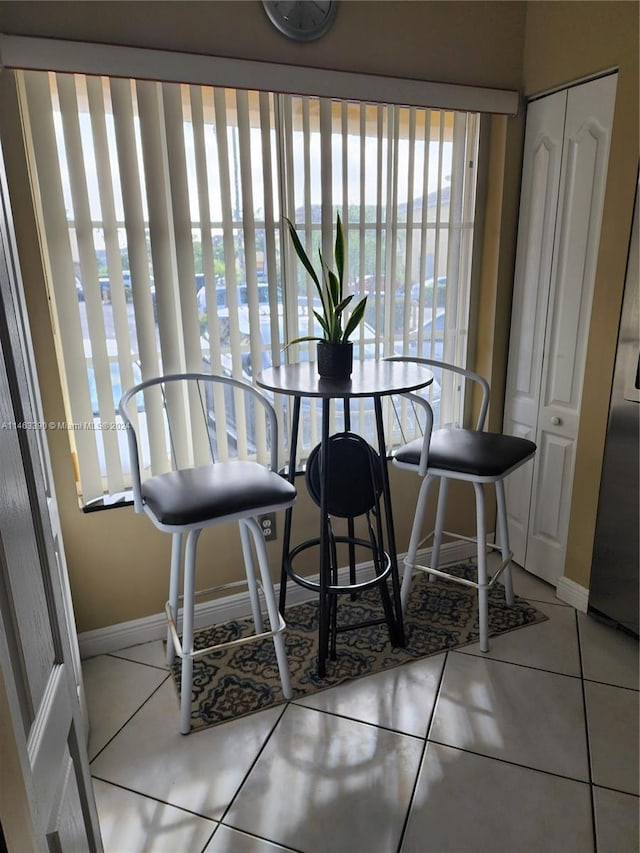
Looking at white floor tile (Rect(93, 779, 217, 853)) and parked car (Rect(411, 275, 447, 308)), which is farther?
parked car (Rect(411, 275, 447, 308))

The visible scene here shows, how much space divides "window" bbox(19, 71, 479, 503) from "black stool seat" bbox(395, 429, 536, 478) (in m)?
0.41

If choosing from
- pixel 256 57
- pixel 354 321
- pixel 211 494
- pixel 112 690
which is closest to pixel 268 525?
pixel 211 494

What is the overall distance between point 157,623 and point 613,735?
5.21ft

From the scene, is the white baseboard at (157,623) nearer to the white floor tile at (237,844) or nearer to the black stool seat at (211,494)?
the black stool seat at (211,494)

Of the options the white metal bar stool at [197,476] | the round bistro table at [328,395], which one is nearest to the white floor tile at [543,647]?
the round bistro table at [328,395]

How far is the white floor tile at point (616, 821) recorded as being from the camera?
138cm

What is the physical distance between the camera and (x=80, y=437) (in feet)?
6.37

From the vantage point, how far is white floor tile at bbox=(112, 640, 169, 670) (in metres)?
2.07

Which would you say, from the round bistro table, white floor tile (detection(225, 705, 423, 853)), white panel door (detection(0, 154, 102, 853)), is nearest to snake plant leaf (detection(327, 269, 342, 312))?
the round bistro table

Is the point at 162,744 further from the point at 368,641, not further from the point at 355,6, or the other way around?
the point at 355,6

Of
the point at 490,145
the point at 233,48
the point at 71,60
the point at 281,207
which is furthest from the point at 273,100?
the point at 490,145

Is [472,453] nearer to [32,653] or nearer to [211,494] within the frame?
[211,494]

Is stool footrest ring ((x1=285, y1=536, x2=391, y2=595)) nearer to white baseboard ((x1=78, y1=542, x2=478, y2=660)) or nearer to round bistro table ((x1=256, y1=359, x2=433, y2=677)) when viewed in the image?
round bistro table ((x1=256, y1=359, x2=433, y2=677))

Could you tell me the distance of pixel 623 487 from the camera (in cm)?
205
